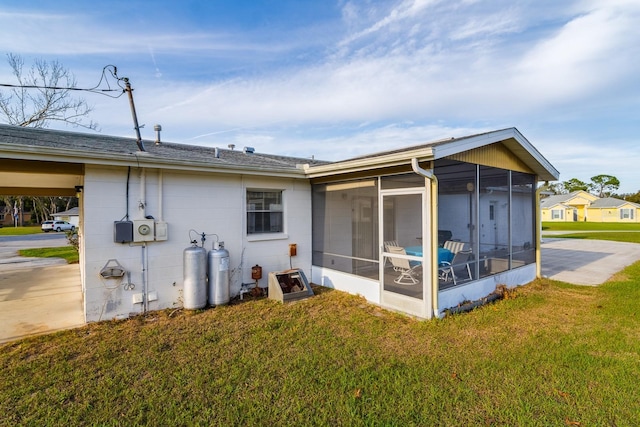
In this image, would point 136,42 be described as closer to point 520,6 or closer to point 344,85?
point 344,85

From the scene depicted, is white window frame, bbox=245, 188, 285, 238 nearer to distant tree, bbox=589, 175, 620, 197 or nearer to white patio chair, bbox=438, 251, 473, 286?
white patio chair, bbox=438, 251, 473, 286

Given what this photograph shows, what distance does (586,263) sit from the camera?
985 centimetres

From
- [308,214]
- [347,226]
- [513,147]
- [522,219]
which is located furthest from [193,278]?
[522,219]

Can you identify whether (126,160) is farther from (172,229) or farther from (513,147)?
(513,147)

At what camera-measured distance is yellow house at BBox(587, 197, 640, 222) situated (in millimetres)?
39938

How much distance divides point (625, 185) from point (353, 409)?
8953 centimetres

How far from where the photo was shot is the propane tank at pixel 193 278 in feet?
17.4

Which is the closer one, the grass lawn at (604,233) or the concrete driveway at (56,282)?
the concrete driveway at (56,282)

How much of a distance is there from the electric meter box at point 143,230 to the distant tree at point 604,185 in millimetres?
86241

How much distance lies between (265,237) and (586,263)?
10329 mm

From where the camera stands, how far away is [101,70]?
20.7 feet

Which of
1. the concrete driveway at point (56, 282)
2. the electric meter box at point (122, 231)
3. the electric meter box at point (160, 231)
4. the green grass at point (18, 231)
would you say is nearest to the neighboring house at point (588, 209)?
the concrete driveway at point (56, 282)

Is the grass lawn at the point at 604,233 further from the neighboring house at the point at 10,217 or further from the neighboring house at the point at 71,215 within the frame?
the neighboring house at the point at 10,217

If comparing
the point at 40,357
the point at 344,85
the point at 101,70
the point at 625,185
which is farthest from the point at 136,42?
the point at 625,185
